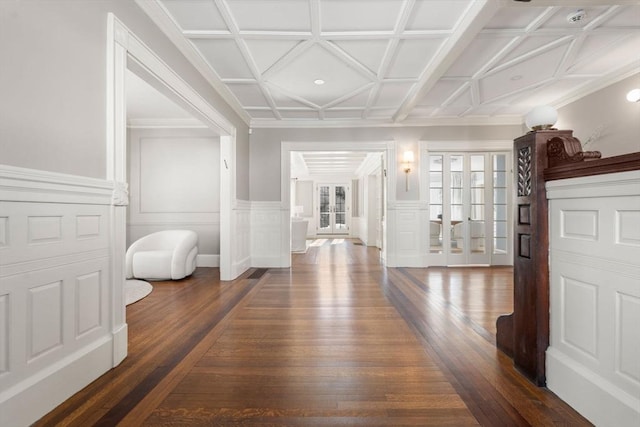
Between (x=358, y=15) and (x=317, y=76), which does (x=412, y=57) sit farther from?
(x=317, y=76)

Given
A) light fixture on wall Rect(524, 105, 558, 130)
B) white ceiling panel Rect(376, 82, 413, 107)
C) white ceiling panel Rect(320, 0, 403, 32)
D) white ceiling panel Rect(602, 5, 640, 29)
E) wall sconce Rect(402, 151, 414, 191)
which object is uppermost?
white ceiling panel Rect(602, 5, 640, 29)

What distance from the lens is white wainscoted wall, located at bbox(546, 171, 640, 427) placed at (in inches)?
51.8

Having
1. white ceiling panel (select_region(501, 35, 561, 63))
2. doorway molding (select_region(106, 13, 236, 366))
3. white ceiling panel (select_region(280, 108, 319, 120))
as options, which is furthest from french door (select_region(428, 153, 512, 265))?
doorway molding (select_region(106, 13, 236, 366))

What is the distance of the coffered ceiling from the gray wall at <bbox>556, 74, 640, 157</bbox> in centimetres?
16

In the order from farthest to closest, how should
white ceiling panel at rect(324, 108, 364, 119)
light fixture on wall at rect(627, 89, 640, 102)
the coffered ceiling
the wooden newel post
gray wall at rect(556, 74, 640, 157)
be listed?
white ceiling panel at rect(324, 108, 364, 119) < gray wall at rect(556, 74, 640, 157) < light fixture on wall at rect(627, 89, 640, 102) < the coffered ceiling < the wooden newel post

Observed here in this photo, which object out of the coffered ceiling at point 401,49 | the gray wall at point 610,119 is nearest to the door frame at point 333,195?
the coffered ceiling at point 401,49

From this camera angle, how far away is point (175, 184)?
598cm

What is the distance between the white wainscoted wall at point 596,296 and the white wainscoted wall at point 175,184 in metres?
5.40

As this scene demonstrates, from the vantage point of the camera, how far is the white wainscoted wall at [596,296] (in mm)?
1316

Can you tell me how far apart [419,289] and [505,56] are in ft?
9.84

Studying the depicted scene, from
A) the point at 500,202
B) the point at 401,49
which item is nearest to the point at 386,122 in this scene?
the point at 401,49

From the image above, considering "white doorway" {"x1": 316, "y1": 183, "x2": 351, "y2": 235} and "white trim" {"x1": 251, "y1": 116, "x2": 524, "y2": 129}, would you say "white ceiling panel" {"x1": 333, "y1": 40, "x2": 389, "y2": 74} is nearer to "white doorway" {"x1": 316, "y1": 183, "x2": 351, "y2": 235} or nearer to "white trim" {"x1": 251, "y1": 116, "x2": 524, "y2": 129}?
"white trim" {"x1": 251, "y1": 116, "x2": 524, "y2": 129}

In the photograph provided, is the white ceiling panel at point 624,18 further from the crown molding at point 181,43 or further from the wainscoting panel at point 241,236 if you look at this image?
the wainscoting panel at point 241,236

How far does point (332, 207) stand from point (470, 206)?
8228 millimetres
